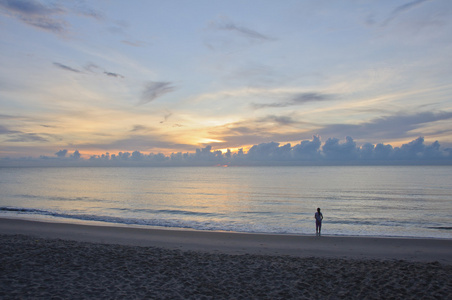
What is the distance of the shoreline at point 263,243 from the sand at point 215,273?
0.11m

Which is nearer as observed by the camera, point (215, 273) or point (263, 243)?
point (215, 273)

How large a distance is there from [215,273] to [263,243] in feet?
25.8

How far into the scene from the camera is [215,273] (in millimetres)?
11148

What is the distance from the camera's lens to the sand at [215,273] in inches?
360

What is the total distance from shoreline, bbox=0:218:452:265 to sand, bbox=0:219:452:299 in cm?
11

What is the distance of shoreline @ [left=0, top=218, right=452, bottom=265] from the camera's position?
15.8 m

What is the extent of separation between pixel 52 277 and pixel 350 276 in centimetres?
1016

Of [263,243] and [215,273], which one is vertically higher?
[215,273]

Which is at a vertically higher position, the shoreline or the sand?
the sand

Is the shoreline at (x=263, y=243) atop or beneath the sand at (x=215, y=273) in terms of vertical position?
beneath

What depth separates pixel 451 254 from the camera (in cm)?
1585

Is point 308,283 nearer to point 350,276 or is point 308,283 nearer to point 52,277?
point 350,276

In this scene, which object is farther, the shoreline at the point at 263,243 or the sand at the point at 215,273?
the shoreline at the point at 263,243

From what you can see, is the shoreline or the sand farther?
the shoreline
